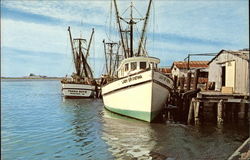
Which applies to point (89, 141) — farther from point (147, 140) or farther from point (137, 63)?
point (137, 63)

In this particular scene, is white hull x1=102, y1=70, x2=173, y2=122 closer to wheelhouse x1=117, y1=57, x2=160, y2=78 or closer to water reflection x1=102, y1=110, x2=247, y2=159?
water reflection x1=102, y1=110, x2=247, y2=159

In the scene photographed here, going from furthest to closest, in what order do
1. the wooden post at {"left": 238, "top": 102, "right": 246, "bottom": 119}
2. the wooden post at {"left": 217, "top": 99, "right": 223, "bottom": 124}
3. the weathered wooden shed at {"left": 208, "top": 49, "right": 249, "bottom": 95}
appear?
the weathered wooden shed at {"left": 208, "top": 49, "right": 249, "bottom": 95} → the wooden post at {"left": 238, "top": 102, "right": 246, "bottom": 119} → the wooden post at {"left": 217, "top": 99, "right": 223, "bottom": 124}

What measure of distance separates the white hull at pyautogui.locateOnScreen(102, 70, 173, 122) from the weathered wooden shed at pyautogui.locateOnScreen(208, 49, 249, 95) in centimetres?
459

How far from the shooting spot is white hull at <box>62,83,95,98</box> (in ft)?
130

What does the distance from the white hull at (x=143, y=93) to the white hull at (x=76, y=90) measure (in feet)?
69.4

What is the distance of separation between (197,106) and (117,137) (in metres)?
6.12

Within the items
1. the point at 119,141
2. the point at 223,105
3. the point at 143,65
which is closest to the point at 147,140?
the point at 119,141

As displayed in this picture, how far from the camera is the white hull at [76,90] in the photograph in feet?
130

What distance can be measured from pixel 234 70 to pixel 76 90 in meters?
26.4

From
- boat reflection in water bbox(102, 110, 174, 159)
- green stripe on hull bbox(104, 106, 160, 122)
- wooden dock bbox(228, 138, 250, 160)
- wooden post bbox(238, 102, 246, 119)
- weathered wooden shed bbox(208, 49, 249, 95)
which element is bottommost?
boat reflection in water bbox(102, 110, 174, 159)

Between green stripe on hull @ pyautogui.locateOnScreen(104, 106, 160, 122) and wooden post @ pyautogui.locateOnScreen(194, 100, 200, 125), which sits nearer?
wooden post @ pyautogui.locateOnScreen(194, 100, 200, 125)

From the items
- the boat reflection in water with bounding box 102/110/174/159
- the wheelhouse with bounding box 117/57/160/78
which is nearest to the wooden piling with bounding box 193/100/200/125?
the boat reflection in water with bounding box 102/110/174/159

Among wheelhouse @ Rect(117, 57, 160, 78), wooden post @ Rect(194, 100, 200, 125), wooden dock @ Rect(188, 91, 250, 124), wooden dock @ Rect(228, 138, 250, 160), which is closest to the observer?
wooden dock @ Rect(228, 138, 250, 160)

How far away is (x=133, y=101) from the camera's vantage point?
1792 cm
